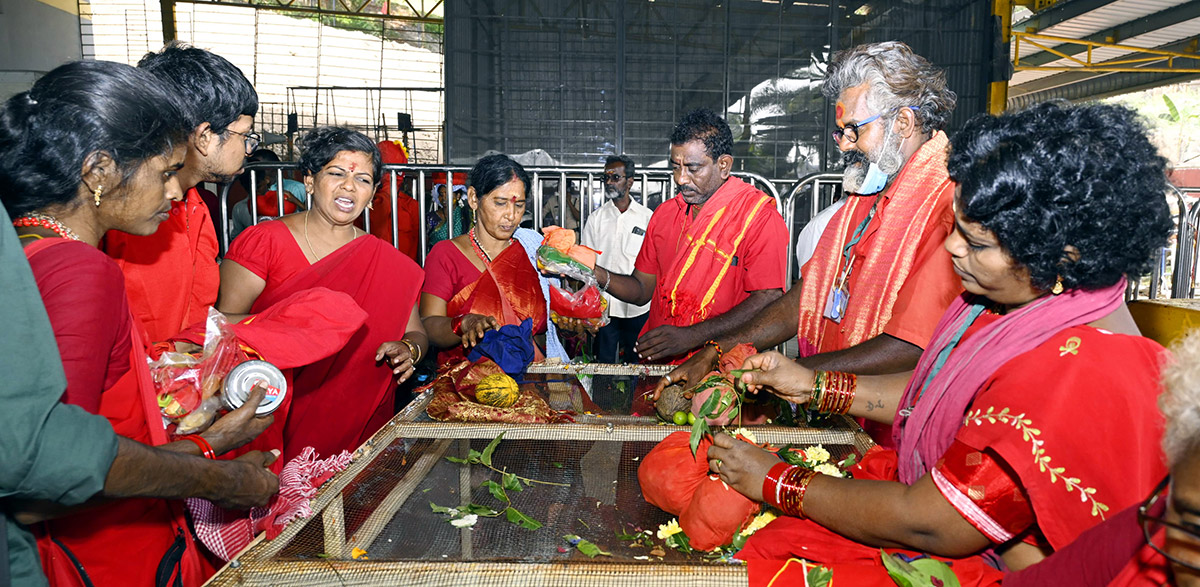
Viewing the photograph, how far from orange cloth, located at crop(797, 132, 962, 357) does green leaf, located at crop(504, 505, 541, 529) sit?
1241 mm

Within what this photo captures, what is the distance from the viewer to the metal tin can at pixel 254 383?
1.72m

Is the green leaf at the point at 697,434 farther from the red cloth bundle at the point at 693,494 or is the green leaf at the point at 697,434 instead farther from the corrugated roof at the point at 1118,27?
the corrugated roof at the point at 1118,27

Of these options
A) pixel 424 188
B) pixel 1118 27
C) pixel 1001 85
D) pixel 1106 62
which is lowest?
pixel 424 188

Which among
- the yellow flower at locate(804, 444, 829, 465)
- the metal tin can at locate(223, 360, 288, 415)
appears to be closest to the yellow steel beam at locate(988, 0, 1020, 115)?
the yellow flower at locate(804, 444, 829, 465)

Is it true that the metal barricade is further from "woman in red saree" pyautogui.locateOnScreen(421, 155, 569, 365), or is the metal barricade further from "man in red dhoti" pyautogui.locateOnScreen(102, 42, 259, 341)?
"man in red dhoti" pyautogui.locateOnScreen(102, 42, 259, 341)

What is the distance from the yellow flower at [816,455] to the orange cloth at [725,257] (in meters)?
1.46

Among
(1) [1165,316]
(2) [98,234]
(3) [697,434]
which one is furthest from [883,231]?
(1) [1165,316]

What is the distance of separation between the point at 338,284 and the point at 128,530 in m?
1.51

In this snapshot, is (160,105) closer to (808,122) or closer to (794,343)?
(794,343)

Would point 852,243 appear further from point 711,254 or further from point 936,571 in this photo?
point 936,571

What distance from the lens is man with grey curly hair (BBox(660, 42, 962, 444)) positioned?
2.18 meters

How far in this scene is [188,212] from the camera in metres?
2.49

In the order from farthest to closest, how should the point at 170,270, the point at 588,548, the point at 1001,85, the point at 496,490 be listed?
the point at 1001,85 < the point at 170,270 < the point at 496,490 < the point at 588,548

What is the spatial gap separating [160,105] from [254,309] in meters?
1.56
